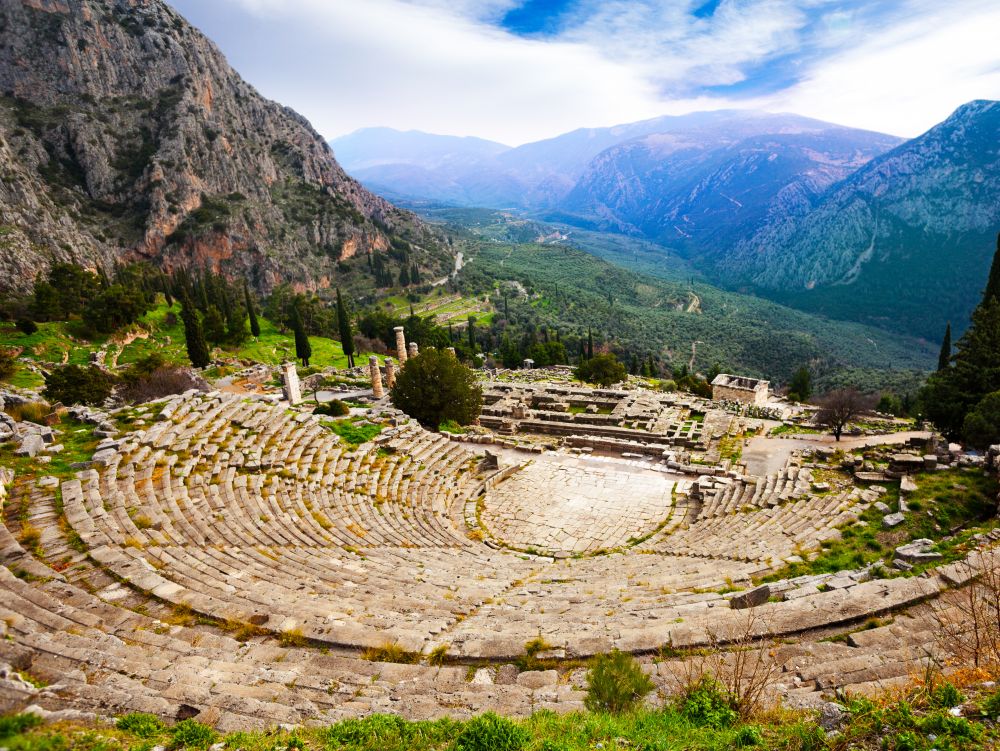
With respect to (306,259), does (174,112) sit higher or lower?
higher

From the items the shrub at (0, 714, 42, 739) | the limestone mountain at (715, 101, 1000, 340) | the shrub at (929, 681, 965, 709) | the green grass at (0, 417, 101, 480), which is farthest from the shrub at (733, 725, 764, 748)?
the limestone mountain at (715, 101, 1000, 340)

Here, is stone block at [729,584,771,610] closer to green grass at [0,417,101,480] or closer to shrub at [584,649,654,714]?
shrub at [584,649,654,714]

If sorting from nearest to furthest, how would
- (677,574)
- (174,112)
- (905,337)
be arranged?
(677,574) → (174,112) → (905,337)

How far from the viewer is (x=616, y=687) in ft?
18.8

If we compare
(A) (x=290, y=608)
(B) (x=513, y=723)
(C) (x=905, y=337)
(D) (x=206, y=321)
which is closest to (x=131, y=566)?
(A) (x=290, y=608)

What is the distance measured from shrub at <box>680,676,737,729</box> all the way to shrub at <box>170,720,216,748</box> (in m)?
5.04

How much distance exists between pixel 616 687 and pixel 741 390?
40.5m

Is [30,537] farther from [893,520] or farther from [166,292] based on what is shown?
[166,292]

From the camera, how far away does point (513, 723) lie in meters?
5.12

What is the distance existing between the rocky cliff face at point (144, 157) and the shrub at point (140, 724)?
86013mm

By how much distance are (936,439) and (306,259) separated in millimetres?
105111

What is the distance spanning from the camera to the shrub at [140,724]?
4914 mm

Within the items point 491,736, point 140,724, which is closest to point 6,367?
point 140,724

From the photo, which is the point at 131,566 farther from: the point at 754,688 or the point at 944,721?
the point at 944,721
